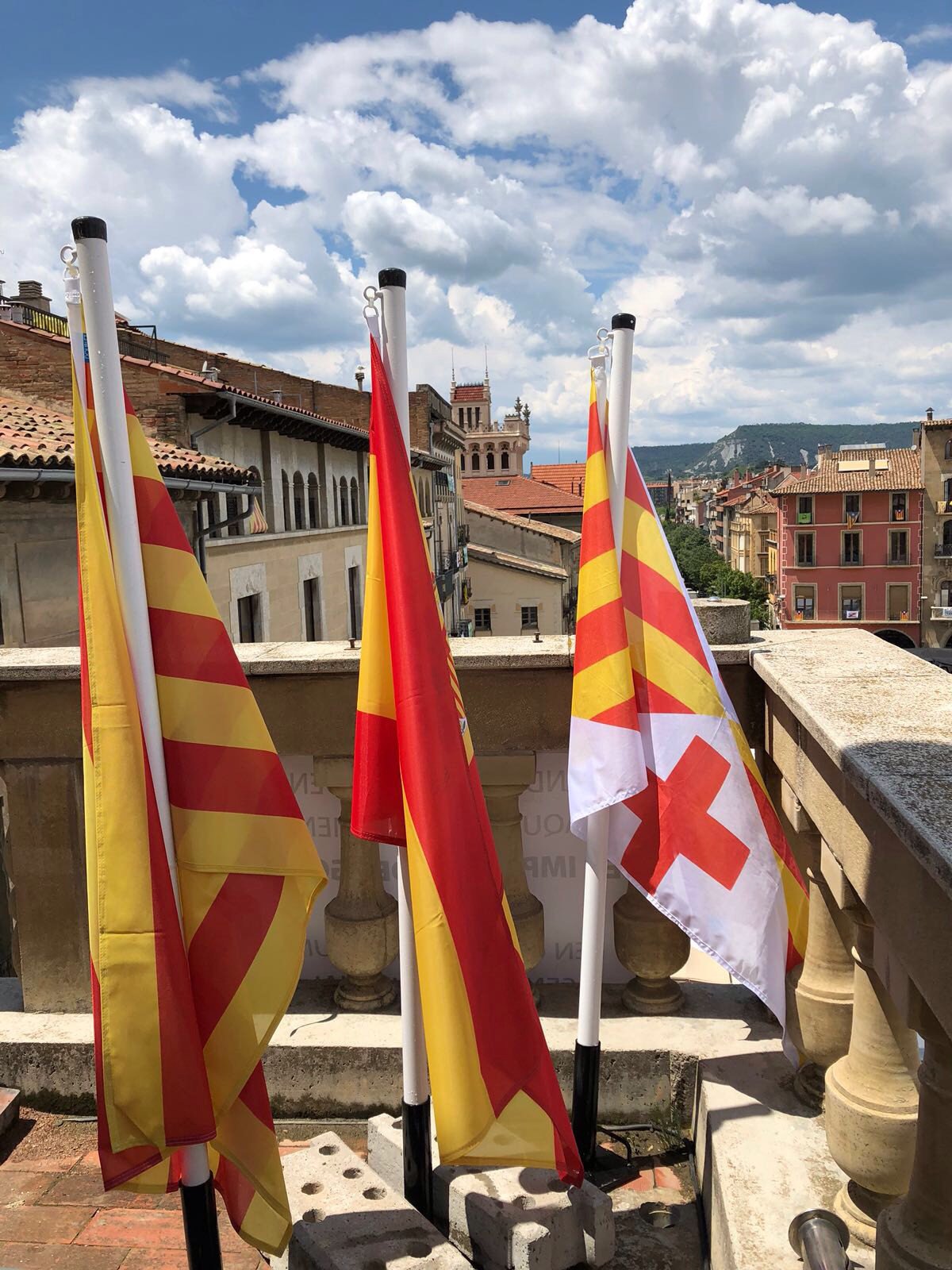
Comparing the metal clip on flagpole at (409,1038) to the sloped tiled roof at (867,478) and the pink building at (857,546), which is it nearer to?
the pink building at (857,546)

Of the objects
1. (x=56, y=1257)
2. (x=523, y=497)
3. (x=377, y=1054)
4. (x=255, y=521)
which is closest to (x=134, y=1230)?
(x=56, y=1257)

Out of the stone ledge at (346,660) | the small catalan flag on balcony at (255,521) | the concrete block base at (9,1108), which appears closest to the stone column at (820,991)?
the stone ledge at (346,660)

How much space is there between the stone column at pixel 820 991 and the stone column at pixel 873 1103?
379 millimetres

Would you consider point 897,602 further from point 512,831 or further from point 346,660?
point 346,660

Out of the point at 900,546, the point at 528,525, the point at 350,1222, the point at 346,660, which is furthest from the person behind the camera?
the point at 900,546

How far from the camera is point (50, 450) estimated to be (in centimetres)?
1017

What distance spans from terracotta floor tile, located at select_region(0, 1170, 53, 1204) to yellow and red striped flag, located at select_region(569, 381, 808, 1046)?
1.97 m

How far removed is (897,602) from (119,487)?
59058mm

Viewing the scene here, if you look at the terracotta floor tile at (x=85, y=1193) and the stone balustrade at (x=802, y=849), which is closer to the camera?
the stone balustrade at (x=802, y=849)

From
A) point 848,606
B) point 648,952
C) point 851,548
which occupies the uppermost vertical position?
point 851,548

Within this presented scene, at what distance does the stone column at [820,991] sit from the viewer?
280cm

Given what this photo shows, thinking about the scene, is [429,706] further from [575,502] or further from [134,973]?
[575,502]

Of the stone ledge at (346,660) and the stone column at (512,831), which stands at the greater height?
the stone ledge at (346,660)

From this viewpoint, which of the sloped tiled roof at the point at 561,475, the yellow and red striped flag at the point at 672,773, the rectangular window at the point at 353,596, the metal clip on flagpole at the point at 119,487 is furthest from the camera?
the sloped tiled roof at the point at 561,475
